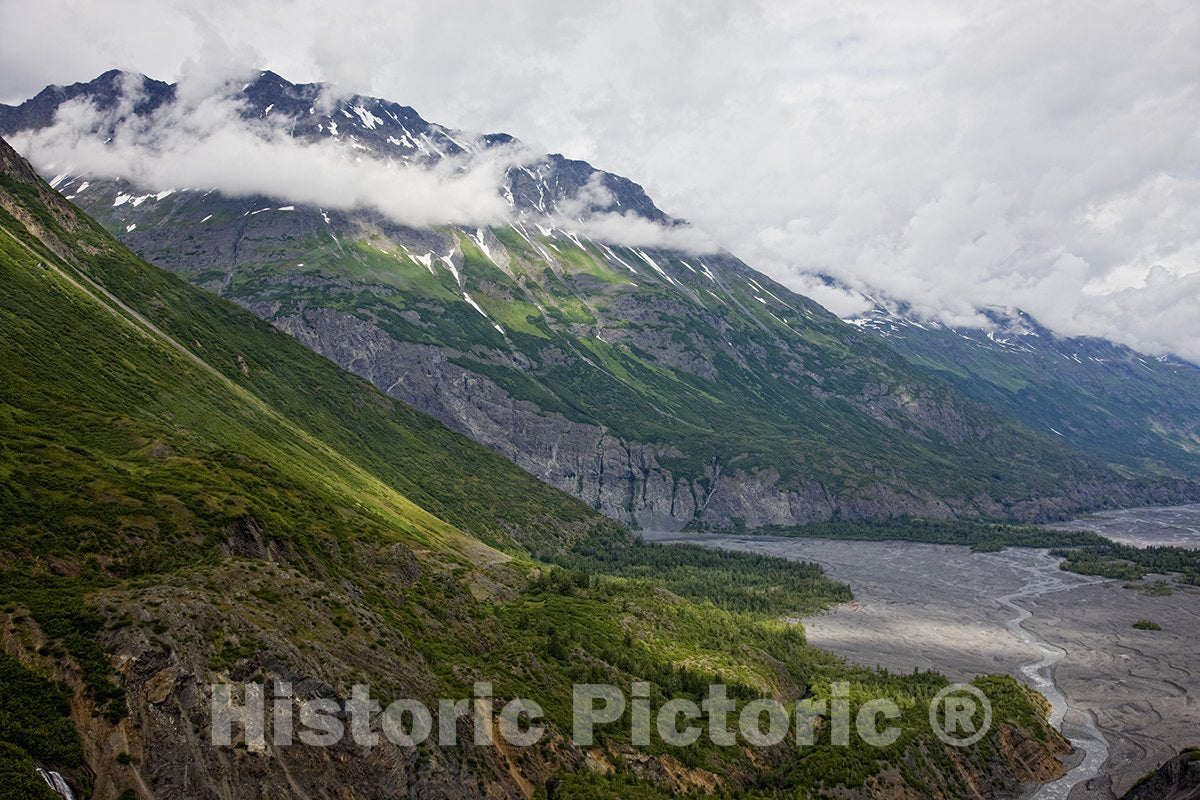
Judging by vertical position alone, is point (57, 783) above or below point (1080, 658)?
below

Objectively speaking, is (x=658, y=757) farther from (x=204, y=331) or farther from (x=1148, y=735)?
(x=204, y=331)

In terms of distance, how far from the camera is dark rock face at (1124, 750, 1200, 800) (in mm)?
65750

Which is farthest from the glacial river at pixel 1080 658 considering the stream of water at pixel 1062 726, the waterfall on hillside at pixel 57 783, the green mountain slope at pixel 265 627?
the waterfall on hillside at pixel 57 783

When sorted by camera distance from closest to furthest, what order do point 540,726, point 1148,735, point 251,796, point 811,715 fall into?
point 251,796 → point 540,726 → point 811,715 → point 1148,735

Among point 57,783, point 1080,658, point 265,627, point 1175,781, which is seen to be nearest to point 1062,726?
point 1080,658

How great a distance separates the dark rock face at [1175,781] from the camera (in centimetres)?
6575

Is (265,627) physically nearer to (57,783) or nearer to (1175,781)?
(57,783)

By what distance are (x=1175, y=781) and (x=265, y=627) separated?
7837 cm

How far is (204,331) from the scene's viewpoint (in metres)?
196

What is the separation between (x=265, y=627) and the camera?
5306 centimetres

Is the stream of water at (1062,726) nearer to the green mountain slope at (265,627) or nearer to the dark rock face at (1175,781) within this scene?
the green mountain slope at (265,627)

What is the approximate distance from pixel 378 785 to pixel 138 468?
144ft

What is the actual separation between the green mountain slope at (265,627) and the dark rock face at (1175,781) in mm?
19825

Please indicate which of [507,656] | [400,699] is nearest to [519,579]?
[507,656]
